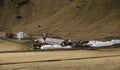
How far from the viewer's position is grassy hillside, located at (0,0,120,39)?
54406 mm

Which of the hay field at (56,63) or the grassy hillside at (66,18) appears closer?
the hay field at (56,63)

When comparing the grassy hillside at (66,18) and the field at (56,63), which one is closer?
the field at (56,63)

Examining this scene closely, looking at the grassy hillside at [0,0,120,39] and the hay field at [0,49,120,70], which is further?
the grassy hillside at [0,0,120,39]

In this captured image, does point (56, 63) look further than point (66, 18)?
No

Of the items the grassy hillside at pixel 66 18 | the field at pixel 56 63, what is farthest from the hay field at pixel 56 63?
the grassy hillside at pixel 66 18

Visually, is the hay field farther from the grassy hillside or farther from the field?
the grassy hillside

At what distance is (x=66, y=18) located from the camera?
198ft

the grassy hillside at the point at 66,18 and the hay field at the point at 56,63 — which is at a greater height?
the grassy hillside at the point at 66,18

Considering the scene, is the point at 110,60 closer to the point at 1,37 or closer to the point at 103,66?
the point at 103,66

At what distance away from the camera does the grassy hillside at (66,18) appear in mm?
54406

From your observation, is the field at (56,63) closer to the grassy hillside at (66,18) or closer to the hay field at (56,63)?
the hay field at (56,63)

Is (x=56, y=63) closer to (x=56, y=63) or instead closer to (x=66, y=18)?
(x=56, y=63)

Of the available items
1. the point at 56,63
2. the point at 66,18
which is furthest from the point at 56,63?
the point at 66,18

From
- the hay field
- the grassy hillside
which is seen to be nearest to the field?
the hay field
